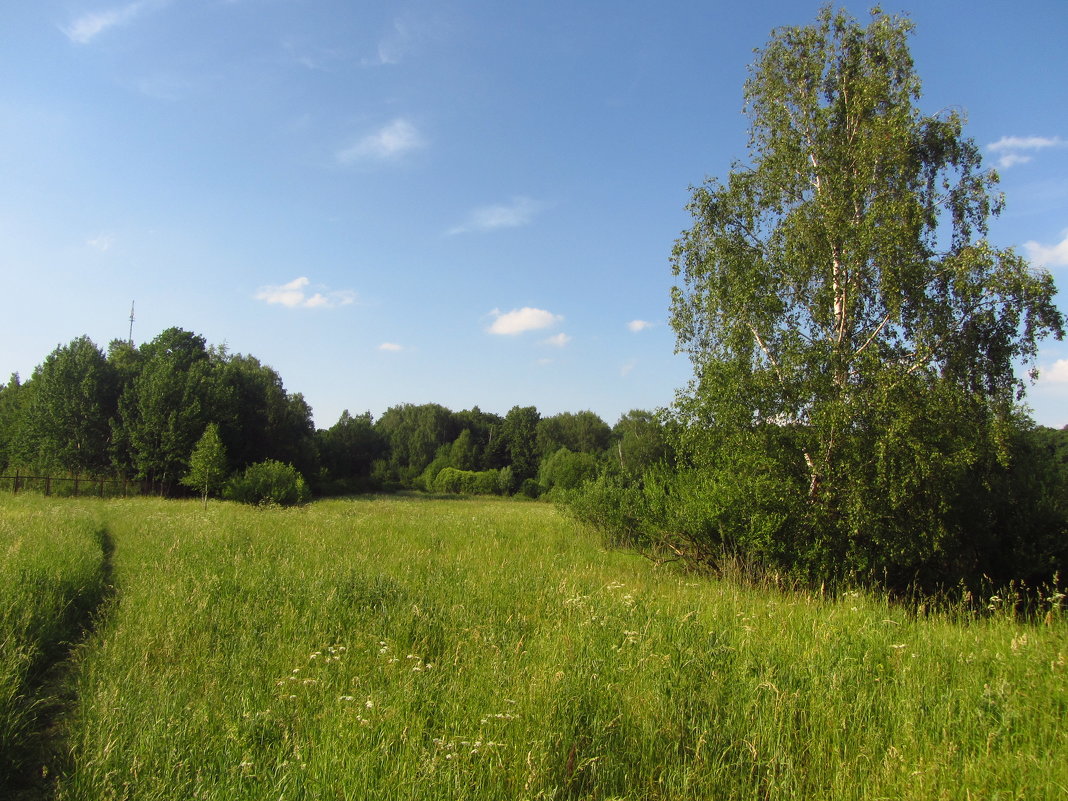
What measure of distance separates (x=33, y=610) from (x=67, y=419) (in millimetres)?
43713

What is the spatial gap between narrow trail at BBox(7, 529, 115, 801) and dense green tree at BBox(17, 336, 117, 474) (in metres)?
42.5

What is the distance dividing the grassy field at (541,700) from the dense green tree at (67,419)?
4256 centimetres

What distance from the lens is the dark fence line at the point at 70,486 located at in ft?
116

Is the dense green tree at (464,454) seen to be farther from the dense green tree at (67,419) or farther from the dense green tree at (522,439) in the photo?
the dense green tree at (67,419)

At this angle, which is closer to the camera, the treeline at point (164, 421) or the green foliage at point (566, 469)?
the treeline at point (164, 421)

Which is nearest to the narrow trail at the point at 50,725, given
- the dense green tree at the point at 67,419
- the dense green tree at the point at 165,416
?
the dense green tree at the point at 165,416

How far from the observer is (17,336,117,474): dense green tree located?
1593 inches

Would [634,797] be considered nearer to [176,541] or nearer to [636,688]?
[636,688]

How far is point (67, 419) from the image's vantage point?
40.8 metres

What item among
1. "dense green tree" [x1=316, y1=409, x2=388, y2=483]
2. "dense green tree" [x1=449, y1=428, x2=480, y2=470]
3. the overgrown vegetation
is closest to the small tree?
the overgrown vegetation

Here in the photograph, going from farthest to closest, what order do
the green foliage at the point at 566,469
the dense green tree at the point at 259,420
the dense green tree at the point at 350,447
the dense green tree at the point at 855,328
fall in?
the dense green tree at the point at 350,447
the green foliage at the point at 566,469
the dense green tree at the point at 259,420
the dense green tree at the point at 855,328

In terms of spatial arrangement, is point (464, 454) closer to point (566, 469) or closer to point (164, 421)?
point (566, 469)

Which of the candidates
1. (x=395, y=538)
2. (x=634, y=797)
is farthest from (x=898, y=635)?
(x=395, y=538)

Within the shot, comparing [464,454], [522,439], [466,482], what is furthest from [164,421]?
[522,439]
